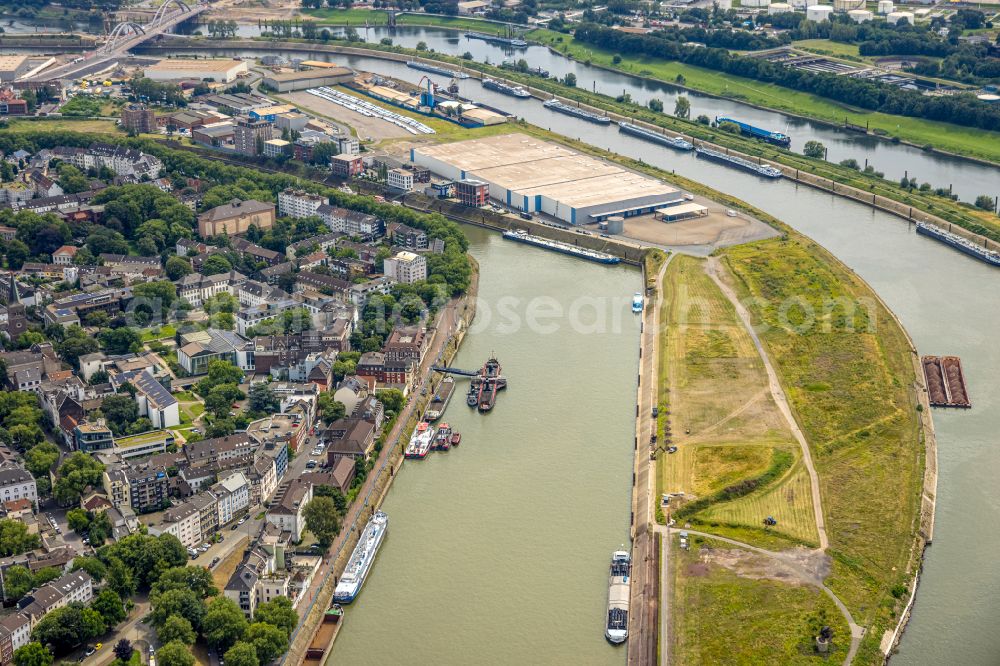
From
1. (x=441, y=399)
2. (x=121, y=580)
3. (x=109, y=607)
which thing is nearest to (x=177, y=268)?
(x=441, y=399)

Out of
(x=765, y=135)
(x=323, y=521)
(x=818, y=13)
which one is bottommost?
(x=323, y=521)

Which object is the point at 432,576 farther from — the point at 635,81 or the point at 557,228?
the point at 635,81

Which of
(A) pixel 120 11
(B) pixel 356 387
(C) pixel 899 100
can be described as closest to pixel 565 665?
(B) pixel 356 387

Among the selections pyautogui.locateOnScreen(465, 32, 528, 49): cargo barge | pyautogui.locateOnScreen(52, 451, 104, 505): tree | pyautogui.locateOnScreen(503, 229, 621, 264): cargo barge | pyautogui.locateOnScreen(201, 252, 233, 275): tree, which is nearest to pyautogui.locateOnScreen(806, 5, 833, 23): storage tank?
pyautogui.locateOnScreen(465, 32, 528, 49): cargo barge

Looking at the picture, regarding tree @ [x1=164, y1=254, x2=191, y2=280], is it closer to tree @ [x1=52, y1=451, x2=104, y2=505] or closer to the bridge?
tree @ [x1=52, y1=451, x2=104, y2=505]

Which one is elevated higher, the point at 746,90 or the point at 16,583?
the point at 746,90

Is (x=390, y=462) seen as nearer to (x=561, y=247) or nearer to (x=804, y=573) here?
(x=804, y=573)

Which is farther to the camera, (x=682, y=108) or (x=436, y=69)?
(x=436, y=69)

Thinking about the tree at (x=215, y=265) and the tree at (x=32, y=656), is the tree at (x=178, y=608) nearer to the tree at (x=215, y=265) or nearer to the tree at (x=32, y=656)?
the tree at (x=32, y=656)
